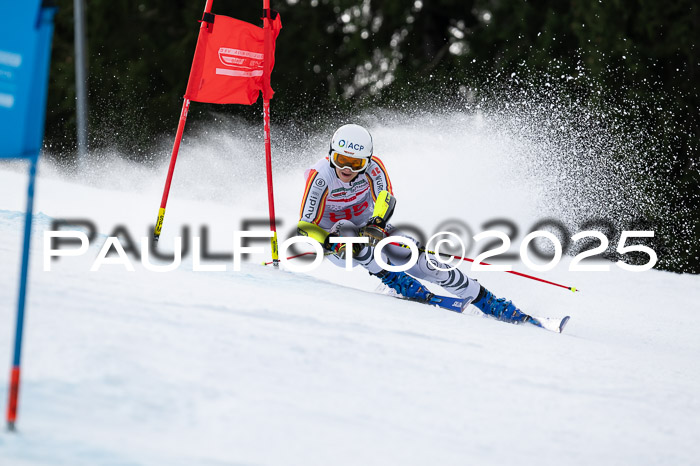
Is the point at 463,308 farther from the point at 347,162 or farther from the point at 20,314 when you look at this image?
the point at 20,314

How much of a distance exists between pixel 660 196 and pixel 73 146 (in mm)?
9923

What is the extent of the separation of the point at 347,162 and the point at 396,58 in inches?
494

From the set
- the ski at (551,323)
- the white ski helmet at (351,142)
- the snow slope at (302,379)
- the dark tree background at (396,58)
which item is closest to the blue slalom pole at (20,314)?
the snow slope at (302,379)

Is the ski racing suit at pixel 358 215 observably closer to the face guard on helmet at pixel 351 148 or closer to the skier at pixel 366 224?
the skier at pixel 366 224

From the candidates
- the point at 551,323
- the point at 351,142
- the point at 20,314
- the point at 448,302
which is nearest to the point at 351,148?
the point at 351,142

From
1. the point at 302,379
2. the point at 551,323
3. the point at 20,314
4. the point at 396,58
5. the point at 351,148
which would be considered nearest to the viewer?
the point at 20,314

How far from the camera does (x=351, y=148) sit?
564 centimetres

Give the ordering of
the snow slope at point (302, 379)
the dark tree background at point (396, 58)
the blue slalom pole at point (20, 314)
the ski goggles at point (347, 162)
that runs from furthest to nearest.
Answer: the dark tree background at point (396, 58), the ski goggles at point (347, 162), the snow slope at point (302, 379), the blue slalom pole at point (20, 314)

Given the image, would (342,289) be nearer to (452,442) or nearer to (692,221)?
(452,442)

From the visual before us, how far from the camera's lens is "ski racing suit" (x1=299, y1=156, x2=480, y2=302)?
562cm

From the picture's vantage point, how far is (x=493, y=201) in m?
10.2

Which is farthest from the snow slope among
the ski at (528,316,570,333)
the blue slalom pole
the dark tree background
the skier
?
the dark tree background

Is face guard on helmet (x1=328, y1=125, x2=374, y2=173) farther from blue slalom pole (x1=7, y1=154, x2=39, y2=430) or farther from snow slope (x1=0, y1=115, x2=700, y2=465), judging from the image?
blue slalom pole (x1=7, y1=154, x2=39, y2=430)

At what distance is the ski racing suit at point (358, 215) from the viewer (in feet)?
18.4
